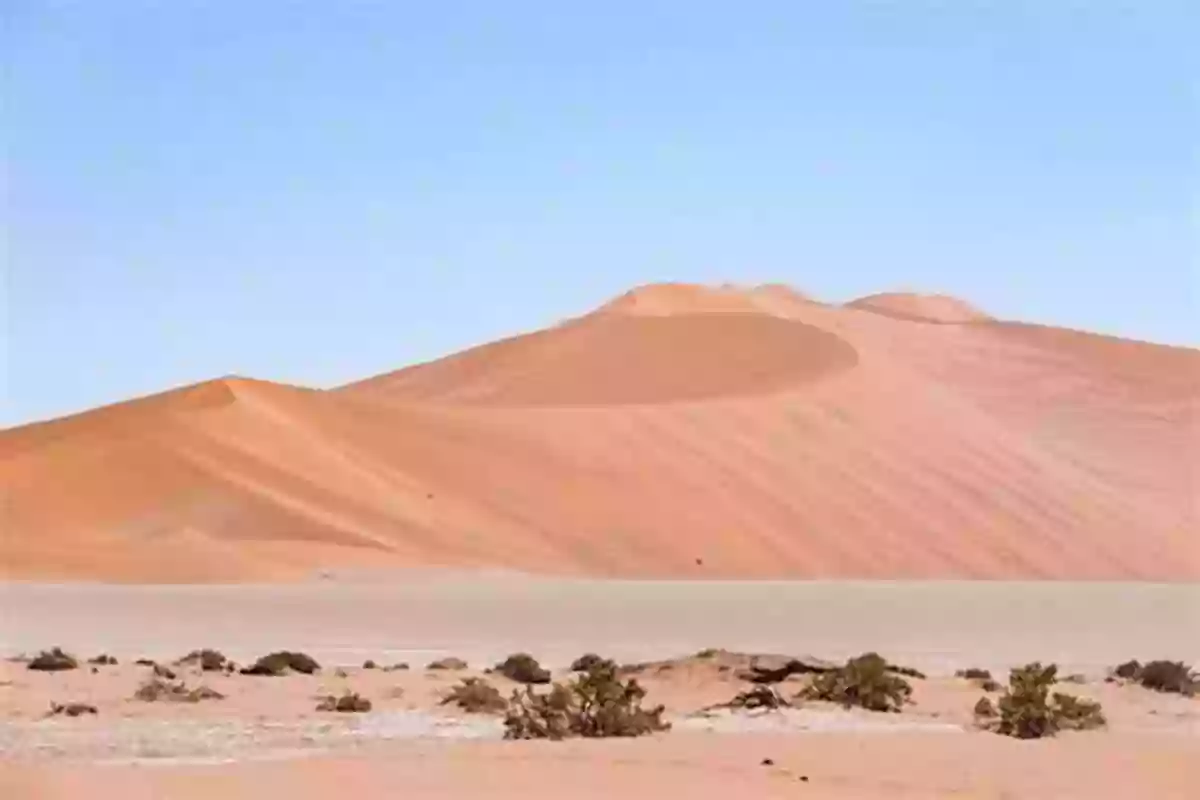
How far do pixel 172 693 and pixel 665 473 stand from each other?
42478 mm

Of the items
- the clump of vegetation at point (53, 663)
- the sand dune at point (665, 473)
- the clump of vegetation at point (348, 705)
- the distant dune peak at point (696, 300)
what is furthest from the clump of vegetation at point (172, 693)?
the distant dune peak at point (696, 300)

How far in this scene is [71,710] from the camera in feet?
53.3

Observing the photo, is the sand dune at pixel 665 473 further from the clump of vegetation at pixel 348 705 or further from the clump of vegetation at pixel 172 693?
the clump of vegetation at pixel 348 705

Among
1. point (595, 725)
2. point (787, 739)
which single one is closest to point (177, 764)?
point (595, 725)

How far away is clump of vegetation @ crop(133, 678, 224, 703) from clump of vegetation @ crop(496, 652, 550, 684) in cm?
359

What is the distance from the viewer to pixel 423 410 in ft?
213

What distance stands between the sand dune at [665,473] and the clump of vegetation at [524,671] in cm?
2256

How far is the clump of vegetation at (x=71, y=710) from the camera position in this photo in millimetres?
16203

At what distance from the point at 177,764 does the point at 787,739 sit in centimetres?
459

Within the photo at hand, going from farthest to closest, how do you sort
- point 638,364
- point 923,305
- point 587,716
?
point 923,305
point 638,364
point 587,716

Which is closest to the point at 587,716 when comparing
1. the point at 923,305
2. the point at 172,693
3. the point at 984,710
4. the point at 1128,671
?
the point at 984,710

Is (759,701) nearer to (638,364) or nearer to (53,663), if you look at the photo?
(53,663)

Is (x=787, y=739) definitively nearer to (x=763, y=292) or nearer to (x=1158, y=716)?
(x=1158, y=716)

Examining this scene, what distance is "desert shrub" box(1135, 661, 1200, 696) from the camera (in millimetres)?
20125
